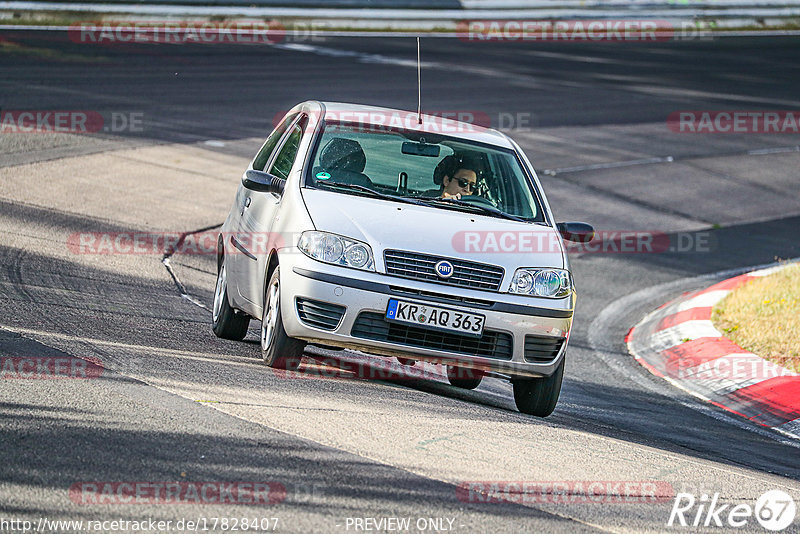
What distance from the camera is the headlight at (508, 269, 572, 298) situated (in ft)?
22.7

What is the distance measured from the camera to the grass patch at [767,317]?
9.77 meters

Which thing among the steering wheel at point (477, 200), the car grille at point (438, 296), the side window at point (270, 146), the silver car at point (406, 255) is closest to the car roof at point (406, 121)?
the silver car at point (406, 255)

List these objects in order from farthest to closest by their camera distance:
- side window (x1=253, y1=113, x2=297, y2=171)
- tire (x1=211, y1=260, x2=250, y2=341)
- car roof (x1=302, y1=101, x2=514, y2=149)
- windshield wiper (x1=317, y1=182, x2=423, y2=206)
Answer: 1. side window (x1=253, y1=113, x2=297, y2=171)
2. tire (x1=211, y1=260, x2=250, y2=341)
3. car roof (x1=302, y1=101, x2=514, y2=149)
4. windshield wiper (x1=317, y1=182, x2=423, y2=206)

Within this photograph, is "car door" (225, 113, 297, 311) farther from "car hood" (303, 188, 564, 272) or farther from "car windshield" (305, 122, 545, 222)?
"car hood" (303, 188, 564, 272)

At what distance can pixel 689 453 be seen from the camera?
6.94 m

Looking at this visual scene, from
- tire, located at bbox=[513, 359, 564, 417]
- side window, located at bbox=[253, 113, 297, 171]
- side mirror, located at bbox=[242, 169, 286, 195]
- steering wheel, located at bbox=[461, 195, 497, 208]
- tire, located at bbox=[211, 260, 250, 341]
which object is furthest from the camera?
side window, located at bbox=[253, 113, 297, 171]

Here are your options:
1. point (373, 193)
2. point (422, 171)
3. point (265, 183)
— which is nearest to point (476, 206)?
point (422, 171)

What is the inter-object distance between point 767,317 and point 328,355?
4.34 metres

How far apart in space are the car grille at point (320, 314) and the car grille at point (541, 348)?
113cm

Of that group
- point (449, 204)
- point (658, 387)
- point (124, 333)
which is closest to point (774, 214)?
point (658, 387)

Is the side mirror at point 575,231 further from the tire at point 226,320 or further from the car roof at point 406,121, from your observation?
the tire at point 226,320

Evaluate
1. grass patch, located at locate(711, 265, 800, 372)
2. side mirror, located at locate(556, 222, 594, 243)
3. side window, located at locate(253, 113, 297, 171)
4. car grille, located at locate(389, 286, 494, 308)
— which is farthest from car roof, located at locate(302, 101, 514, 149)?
grass patch, located at locate(711, 265, 800, 372)

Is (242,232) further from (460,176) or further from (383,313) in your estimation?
(383,313)

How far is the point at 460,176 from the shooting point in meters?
7.91
